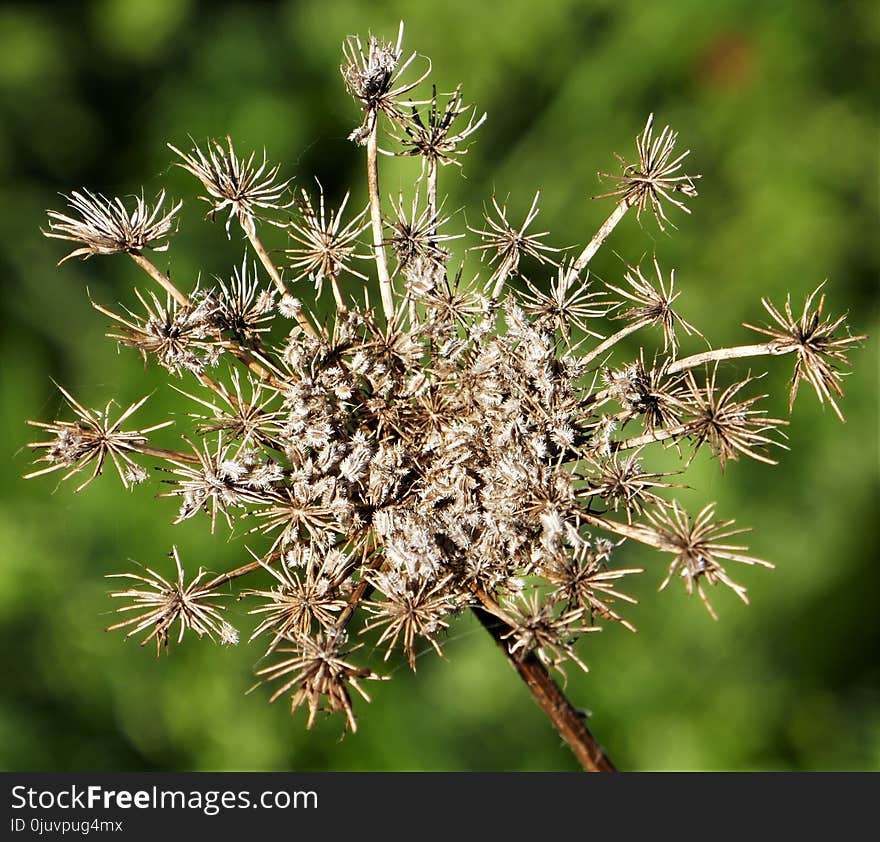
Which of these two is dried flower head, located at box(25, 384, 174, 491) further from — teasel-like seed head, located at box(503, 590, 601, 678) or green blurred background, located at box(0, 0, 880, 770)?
green blurred background, located at box(0, 0, 880, 770)

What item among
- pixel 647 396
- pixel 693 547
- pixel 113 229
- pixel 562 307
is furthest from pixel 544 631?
pixel 113 229

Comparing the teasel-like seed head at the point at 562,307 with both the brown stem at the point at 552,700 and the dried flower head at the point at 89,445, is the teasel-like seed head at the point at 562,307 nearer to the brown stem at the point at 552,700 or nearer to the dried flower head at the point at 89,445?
the brown stem at the point at 552,700

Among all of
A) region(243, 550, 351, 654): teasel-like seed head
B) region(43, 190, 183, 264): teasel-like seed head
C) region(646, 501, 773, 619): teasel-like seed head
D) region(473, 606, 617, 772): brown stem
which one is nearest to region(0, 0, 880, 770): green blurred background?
region(43, 190, 183, 264): teasel-like seed head

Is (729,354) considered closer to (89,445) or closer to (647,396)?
(647,396)

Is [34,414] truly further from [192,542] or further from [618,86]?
[618,86]

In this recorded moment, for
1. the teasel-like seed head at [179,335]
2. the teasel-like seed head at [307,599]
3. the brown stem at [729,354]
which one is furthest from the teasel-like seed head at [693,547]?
the teasel-like seed head at [179,335]

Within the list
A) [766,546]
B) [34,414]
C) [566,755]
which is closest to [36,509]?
[34,414]
